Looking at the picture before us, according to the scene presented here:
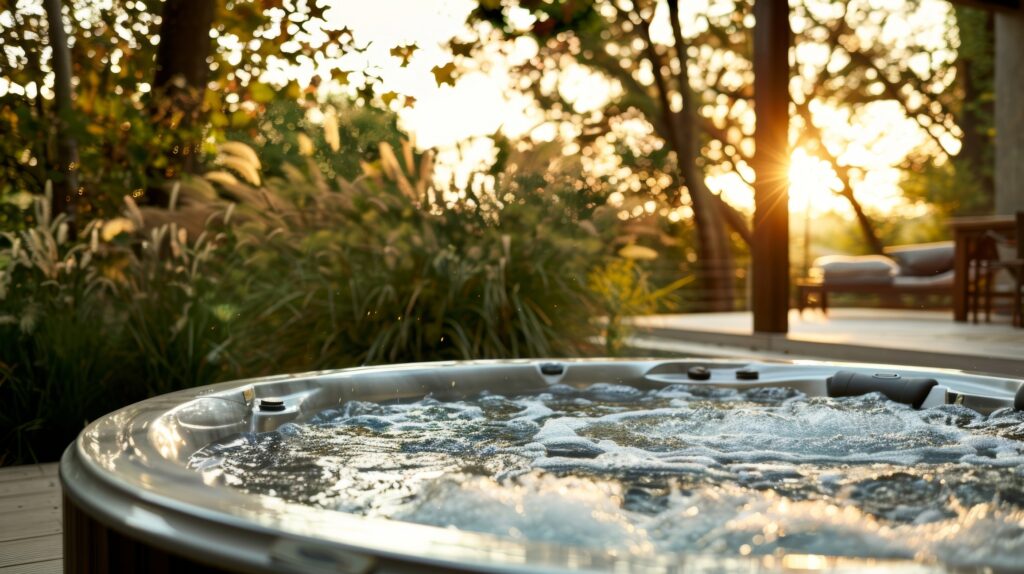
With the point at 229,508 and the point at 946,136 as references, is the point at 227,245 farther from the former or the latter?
the point at 946,136

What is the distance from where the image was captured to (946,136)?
11.5m

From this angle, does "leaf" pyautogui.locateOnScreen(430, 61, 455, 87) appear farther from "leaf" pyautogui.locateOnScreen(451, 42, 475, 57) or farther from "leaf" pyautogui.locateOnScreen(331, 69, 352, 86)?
"leaf" pyautogui.locateOnScreen(331, 69, 352, 86)

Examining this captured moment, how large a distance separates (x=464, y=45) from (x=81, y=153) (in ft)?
5.50

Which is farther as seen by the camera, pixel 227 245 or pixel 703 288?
pixel 703 288

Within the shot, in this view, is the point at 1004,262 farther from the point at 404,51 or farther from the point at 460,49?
the point at 404,51

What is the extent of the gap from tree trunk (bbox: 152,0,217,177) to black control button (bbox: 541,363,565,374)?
219cm

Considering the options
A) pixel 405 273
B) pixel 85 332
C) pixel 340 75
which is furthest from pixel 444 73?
pixel 85 332

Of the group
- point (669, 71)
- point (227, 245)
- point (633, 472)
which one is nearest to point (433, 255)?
point (227, 245)

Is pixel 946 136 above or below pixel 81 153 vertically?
above

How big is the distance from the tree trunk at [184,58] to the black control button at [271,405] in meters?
2.26

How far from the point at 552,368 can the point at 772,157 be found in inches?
104

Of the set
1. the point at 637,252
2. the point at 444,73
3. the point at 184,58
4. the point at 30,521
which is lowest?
the point at 30,521

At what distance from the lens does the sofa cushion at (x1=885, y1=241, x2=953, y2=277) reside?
21.5 ft

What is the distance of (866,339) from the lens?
4562mm
